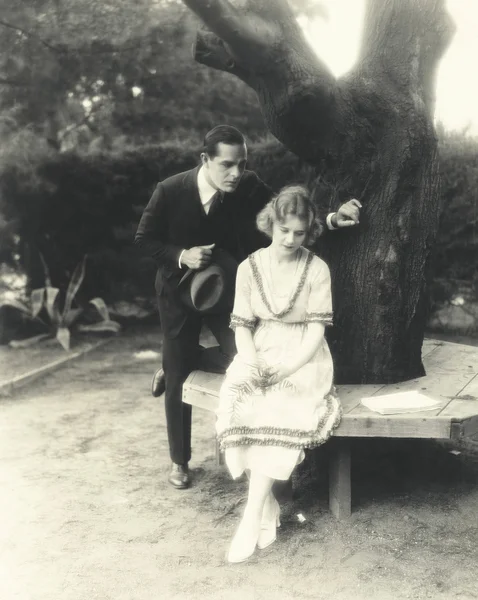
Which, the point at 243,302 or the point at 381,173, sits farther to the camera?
the point at 381,173

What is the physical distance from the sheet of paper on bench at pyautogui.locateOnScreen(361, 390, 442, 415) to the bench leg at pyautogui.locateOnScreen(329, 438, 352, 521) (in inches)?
10.4

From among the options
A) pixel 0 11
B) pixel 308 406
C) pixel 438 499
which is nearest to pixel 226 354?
pixel 308 406

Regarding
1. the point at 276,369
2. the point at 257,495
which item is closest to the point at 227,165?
the point at 276,369

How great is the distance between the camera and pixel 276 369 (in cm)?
327

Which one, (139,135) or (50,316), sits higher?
(139,135)

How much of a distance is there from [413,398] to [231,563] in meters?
1.24

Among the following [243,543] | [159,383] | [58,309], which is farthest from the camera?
[58,309]

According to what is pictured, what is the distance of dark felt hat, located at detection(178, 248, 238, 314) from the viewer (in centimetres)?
365

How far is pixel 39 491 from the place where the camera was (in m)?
3.86

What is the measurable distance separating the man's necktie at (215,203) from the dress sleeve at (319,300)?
0.71 meters

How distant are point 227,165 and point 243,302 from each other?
0.73 metres

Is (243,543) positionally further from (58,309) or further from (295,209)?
(58,309)

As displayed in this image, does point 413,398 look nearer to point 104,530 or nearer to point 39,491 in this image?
point 104,530

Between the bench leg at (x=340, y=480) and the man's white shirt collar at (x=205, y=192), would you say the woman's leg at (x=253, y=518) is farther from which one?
the man's white shirt collar at (x=205, y=192)
